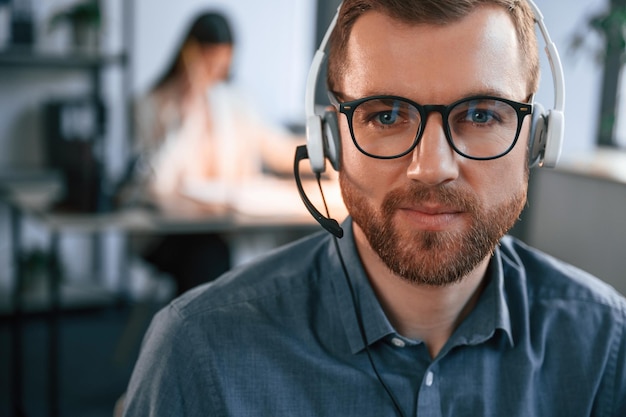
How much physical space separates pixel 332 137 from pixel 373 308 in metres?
0.24

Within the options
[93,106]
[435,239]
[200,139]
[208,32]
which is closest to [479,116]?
[435,239]

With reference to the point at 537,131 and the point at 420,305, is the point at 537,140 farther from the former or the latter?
the point at 420,305

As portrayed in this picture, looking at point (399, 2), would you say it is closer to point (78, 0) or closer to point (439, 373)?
point (439, 373)

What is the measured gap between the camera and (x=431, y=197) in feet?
2.99

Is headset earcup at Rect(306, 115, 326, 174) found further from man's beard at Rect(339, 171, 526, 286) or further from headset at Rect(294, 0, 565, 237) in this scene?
man's beard at Rect(339, 171, 526, 286)

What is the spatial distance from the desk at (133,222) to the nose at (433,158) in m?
1.72

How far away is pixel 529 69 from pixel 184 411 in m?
0.62

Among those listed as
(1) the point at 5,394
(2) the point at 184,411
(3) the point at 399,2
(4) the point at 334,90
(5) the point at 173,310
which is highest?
(3) the point at 399,2

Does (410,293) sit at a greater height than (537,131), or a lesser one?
lesser

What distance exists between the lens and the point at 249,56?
4.16m

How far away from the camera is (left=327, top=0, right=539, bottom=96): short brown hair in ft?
3.03

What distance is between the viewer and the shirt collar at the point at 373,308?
100 centimetres

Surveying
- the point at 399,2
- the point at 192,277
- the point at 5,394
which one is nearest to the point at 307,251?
the point at 399,2

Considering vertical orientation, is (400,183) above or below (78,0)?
below
